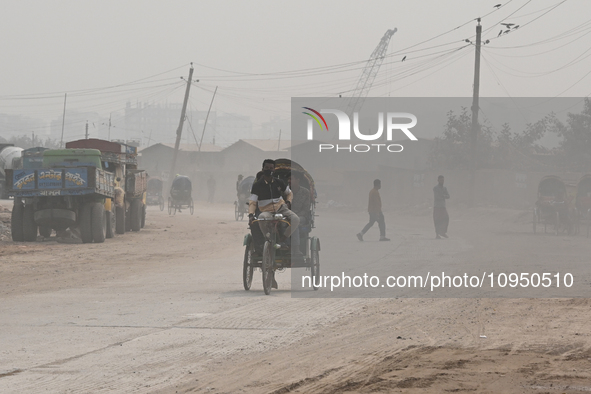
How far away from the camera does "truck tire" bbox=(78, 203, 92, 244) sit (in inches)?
902

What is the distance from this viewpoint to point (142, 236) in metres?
→ 26.5

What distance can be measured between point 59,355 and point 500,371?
3.80 metres

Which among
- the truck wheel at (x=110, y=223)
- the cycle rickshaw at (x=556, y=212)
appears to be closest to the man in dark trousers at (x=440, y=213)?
the cycle rickshaw at (x=556, y=212)

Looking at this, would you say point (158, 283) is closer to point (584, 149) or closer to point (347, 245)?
point (347, 245)

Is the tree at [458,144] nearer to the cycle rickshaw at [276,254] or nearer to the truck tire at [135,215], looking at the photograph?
the truck tire at [135,215]

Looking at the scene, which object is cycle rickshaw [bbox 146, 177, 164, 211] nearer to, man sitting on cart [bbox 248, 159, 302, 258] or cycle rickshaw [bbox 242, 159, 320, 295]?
cycle rickshaw [bbox 242, 159, 320, 295]

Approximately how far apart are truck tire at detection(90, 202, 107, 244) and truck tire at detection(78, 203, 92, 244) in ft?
0.22

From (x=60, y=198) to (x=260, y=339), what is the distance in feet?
53.0

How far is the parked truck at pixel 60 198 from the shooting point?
73.1ft

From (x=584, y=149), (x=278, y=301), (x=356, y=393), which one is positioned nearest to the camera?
(x=356, y=393)

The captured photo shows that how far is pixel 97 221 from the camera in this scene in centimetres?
2306

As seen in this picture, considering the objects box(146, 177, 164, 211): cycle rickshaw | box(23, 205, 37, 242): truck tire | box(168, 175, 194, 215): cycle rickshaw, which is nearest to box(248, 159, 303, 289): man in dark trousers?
box(23, 205, 37, 242): truck tire

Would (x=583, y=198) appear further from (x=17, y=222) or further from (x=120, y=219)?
(x=17, y=222)

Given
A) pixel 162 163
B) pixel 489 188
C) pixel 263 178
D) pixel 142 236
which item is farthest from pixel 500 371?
pixel 162 163
